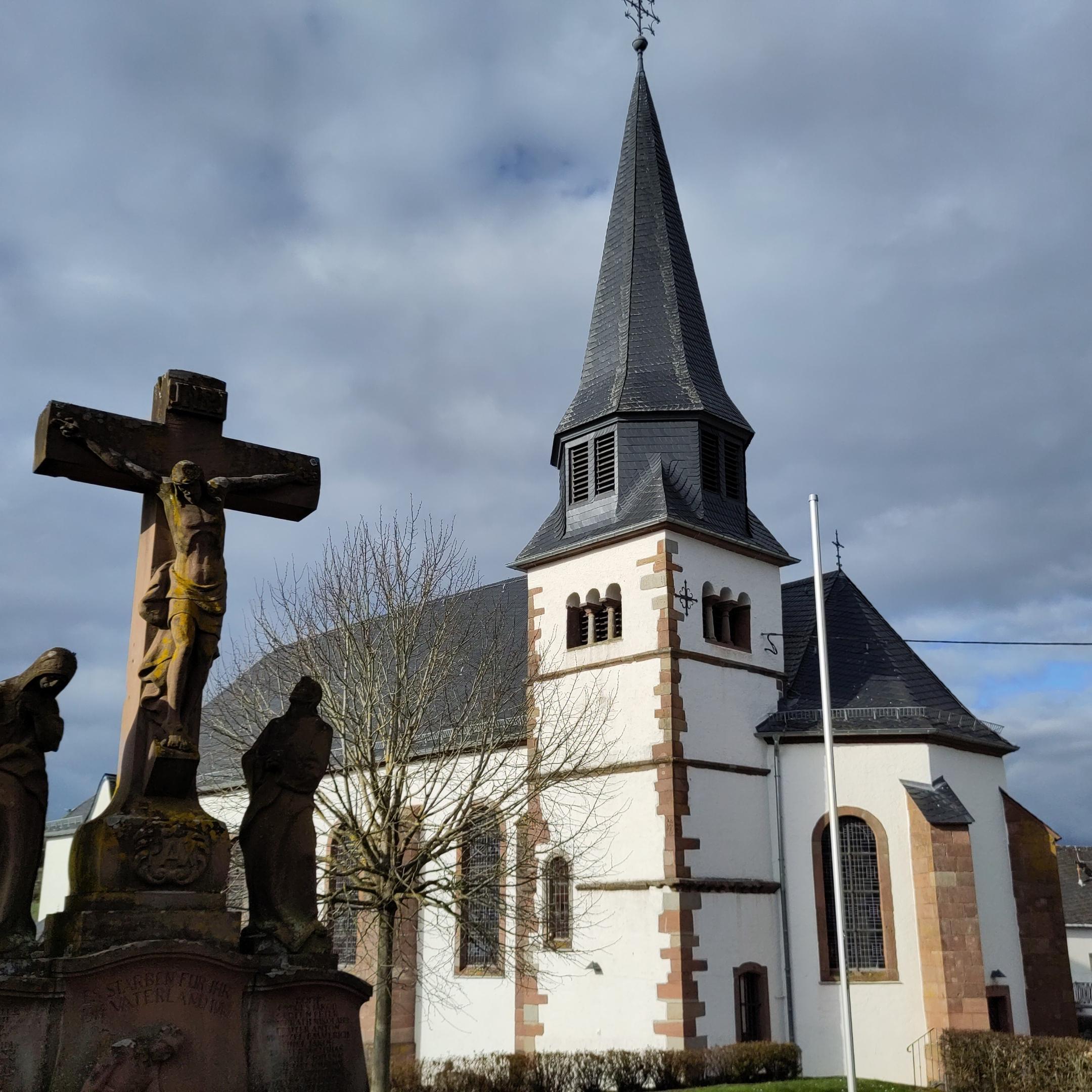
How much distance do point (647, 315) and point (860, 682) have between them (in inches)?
382

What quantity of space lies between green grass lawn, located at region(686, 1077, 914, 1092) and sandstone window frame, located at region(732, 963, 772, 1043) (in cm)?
157

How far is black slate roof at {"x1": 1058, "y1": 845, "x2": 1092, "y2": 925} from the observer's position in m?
51.0

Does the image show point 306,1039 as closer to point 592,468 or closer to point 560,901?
point 560,901

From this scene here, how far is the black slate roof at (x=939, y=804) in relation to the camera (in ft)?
72.1

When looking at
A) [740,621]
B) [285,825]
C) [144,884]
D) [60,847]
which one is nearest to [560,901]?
[740,621]

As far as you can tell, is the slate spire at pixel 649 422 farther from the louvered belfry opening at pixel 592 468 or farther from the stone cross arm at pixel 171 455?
the stone cross arm at pixel 171 455

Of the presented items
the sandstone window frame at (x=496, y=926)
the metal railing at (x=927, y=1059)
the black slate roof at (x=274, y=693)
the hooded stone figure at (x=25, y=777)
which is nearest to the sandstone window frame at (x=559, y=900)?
the sandstone window frame at (x=496, y=926)

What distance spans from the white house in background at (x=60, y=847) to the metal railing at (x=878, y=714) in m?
20.6

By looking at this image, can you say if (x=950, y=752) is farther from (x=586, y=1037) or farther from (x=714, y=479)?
(x=586, y=1037)

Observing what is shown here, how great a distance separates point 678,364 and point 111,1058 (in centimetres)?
2220

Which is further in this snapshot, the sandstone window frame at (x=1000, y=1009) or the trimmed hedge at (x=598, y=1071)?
the sandstone window frame at (x=1000, y=1009)

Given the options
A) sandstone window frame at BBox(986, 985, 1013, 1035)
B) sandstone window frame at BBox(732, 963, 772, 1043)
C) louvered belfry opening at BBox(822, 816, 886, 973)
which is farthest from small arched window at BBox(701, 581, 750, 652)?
sandstone window frame at BBox(986, 985, 1013, 1035)

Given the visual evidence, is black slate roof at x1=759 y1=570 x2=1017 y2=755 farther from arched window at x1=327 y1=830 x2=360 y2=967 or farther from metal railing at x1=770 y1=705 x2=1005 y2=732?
arched window at x1=327 y1=830 x2=360 y2=967

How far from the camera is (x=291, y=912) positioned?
6.76 meters
